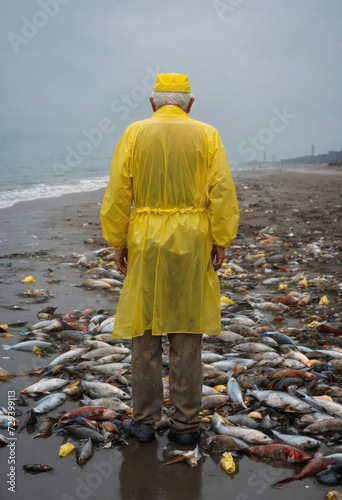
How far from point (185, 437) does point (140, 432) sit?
328 millimetres

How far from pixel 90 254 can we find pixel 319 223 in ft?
22.2

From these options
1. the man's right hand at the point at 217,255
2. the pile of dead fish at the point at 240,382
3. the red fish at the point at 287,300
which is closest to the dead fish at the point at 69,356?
the pile of dead fish at the point at 240,382

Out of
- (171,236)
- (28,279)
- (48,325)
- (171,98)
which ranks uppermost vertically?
(171,98)

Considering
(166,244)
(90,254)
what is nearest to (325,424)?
(166,244)

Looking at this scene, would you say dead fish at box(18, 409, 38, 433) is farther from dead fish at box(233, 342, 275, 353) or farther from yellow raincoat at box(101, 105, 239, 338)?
dead fish at box(233, 342, 275, 353)

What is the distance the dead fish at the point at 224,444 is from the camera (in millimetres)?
3318

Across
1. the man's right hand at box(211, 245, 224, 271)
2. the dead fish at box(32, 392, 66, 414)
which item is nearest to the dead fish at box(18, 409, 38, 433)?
the dead fish at box(32, 392, 66, 414)

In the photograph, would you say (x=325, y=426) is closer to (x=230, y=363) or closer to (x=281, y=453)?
(x=281, y=453)

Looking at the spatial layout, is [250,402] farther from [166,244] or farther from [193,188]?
[193,188]

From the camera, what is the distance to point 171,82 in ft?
11.2

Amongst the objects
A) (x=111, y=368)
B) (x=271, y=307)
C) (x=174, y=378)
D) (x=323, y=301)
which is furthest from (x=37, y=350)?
(x=323, y=301)

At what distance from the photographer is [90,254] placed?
9.86 meters

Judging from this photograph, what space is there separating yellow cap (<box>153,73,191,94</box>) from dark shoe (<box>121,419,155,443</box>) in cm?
245

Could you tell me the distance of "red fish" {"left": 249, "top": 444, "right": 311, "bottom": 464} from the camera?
317 cm
